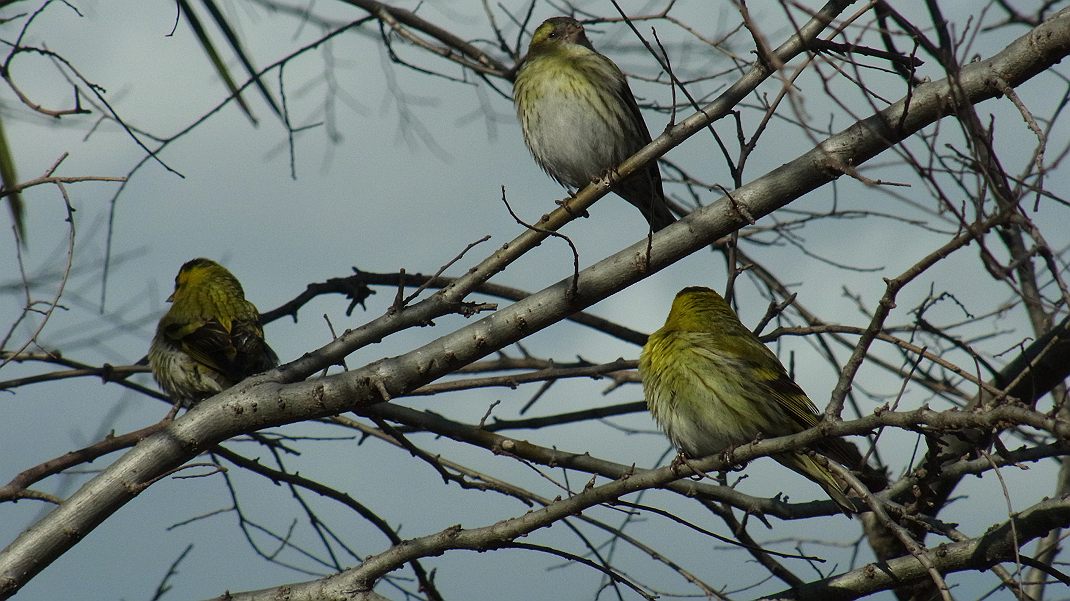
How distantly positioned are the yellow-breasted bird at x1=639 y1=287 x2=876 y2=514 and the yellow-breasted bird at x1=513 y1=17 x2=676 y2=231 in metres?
1.14

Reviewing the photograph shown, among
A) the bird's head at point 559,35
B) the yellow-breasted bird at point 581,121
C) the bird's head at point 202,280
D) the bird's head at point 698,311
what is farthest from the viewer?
the bird's head at point 202,280

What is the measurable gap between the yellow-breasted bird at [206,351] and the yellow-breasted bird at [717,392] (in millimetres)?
2809

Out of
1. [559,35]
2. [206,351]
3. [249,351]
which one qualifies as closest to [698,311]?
[559,35]

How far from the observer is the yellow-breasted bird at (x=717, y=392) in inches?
206

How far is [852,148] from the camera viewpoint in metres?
3.86

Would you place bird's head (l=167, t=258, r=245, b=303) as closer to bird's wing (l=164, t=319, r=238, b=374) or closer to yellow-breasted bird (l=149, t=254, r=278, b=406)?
yellow-breasted bird (l=149, t=254, r=278, b=406)

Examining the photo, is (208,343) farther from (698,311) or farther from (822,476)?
(822,476)

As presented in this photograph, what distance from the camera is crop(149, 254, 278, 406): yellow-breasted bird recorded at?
22.5 ft

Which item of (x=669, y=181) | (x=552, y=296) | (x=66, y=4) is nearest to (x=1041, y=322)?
(x=669, y=181)

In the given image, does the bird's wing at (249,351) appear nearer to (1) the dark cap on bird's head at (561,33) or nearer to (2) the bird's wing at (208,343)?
(2) the bird's wing at (208,343)

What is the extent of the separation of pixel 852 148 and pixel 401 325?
1919mm

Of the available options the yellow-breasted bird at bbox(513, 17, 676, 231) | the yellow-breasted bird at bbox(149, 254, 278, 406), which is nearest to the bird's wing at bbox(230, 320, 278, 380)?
the yellow-breasted bird at bbox(149, 254, 278, 406)

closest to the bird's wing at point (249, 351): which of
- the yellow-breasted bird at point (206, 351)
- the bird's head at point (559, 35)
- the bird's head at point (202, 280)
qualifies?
the yellow-breasted bird at point (206, 351)

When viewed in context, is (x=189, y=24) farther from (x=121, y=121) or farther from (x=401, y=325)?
(x=401, y=325)
